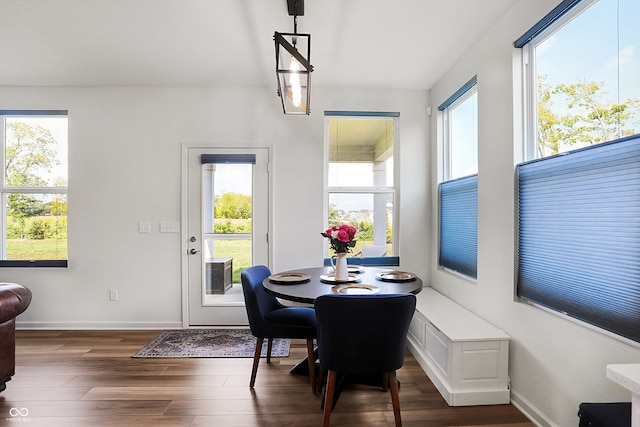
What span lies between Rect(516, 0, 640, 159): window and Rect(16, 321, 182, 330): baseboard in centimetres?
389

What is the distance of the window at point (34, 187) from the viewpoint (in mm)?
3809

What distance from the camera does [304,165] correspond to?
379cm

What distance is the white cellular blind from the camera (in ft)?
4.79

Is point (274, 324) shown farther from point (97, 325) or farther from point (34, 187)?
point (34, 187)

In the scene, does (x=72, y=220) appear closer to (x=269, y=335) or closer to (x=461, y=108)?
(x=269, y=335)

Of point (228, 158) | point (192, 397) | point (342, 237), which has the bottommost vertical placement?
point (192, 397)

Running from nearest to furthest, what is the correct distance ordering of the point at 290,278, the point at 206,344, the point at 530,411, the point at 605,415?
1. the point at 605,415
2. the point at 530,411
3. the point at 290,278
4. the point at 206,344

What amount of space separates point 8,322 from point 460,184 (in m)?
3.83

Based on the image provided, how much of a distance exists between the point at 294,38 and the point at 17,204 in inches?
153

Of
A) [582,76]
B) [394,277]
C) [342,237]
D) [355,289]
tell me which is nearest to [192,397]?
[355,289]

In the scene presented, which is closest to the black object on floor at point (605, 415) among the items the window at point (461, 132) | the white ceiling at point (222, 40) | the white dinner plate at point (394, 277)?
the white dinner plate at point (394, 277)

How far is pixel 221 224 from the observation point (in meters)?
3.79

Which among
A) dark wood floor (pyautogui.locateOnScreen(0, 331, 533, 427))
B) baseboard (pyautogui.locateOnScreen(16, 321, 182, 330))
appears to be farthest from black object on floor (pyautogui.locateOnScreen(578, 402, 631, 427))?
baseboard (pyautogui.locateOnScreen(16, 321, 182, 330))

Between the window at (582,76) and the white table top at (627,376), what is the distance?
117cm
